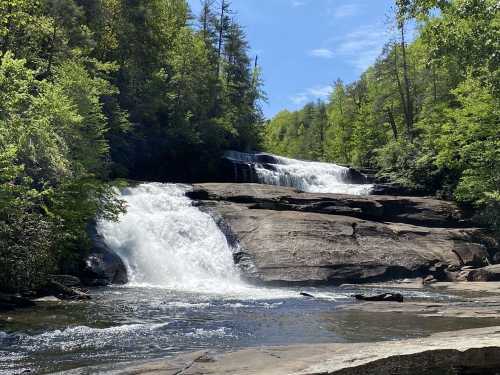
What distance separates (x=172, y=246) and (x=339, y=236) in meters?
7.77

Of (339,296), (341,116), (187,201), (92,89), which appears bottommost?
(339,296)

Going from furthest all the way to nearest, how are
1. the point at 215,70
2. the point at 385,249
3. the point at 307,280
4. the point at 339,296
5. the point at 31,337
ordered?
the point at 215,70 < the point at 385,249 < the point at 307,280 < the point at 339,296 < the point at 31,337

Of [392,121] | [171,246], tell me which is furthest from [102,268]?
[392,121]

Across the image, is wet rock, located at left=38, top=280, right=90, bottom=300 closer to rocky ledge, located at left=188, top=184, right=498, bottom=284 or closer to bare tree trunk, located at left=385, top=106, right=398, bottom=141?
rocky ledge, located at left=188, top=184, right=498, bottom=284

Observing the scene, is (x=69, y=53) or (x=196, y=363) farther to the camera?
(x=69, y=53)

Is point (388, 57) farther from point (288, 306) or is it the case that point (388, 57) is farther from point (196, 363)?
point (196, 363)

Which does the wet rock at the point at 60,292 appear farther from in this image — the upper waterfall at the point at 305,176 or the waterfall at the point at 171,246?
the upper waterfall at the point at 305,176

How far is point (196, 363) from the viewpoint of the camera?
663 centimetres

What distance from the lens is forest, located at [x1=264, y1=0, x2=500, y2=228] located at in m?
15.2

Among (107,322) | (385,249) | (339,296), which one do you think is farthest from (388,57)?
(107,322)

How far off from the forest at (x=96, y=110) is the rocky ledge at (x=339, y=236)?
6.00m

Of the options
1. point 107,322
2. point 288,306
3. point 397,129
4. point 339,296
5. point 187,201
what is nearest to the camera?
point 107,322

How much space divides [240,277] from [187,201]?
618 cm

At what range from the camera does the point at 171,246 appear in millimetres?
22969
